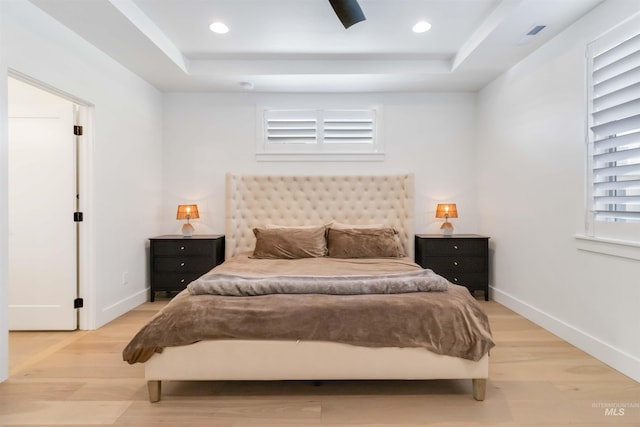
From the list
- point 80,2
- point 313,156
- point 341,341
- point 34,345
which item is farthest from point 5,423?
point 313,156

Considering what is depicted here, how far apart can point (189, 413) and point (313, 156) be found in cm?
327

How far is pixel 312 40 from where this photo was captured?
343 cm

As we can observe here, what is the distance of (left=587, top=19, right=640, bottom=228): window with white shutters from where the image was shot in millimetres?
2326

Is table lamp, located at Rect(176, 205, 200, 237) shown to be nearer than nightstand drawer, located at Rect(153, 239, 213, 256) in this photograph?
No

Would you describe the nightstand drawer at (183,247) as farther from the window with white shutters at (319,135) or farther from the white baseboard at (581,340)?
the white baseboard at (581,340)

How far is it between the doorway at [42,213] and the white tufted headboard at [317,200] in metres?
1.77

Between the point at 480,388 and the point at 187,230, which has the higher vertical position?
the point at 187,230

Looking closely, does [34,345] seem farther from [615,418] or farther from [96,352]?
[615,418]

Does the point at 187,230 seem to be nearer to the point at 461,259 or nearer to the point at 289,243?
the point at 289,243

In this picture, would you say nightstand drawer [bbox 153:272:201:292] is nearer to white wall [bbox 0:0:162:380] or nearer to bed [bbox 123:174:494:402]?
white wall [bbox 0:0:162:380]

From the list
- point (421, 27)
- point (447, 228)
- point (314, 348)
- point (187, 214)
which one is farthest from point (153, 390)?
point (447, 228)

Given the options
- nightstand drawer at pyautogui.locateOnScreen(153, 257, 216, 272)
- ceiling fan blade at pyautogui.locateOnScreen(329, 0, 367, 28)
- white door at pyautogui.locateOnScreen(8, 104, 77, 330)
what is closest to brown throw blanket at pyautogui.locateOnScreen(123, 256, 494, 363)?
white door at pyautogui.locateOnScreen(8, 104, 77, 330)

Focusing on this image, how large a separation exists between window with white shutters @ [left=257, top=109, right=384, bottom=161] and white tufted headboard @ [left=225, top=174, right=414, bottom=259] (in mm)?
330

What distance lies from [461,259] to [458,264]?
0.22 ft
